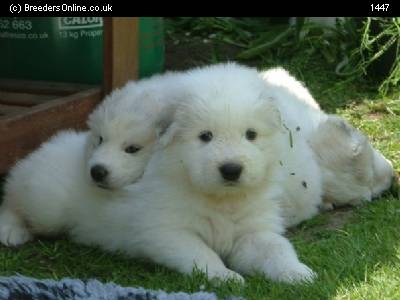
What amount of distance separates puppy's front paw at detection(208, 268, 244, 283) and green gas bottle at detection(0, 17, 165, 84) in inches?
95.7

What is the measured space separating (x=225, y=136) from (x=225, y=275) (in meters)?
0.58

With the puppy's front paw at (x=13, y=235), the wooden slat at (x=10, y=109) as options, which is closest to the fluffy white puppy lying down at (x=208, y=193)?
→ the puppy's front paw at (x=13, y=235)

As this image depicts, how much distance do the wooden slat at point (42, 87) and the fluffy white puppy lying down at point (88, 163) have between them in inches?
35.4

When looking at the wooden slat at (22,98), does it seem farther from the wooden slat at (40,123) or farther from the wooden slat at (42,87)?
the wooden slat at (40,123)

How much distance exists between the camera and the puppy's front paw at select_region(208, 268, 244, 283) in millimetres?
3502

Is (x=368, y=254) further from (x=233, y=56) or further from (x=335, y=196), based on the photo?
(x=233, y=56)

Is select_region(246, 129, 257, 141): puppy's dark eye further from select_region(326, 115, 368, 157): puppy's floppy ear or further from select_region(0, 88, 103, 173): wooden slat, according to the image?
select_region(0, 88, 103, 173): wooden slat

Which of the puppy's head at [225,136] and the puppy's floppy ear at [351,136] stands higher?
the puppy's head at [225,136]

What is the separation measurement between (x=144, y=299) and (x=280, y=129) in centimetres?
108

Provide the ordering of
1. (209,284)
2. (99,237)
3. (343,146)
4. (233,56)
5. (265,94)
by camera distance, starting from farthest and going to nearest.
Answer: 1. (233,56)
2. (343,146)
3. (99,237)
4. (265,94)
5. (209,284)

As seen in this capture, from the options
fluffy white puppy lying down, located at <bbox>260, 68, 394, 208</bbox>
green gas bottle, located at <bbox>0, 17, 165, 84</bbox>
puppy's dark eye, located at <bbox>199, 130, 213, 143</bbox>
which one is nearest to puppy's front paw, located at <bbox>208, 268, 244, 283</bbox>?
puppy's dark eye, located at <bbox>199, 130, 213, 143</bbox>

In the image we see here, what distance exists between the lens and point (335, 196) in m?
4.63

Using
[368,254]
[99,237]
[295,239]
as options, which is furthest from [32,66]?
[368,254]

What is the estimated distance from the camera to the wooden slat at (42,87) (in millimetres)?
5395
